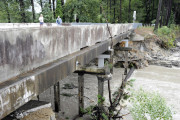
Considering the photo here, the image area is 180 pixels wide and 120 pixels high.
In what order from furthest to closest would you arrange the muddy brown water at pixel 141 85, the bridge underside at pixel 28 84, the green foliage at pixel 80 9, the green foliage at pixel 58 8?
the green foliage at pixel 80 9 < the green foliage at pixel 58 8 < the muddy brown water at pixel 141 85 < the bridge underside at pixel 28 84

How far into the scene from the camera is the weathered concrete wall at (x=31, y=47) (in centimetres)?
224

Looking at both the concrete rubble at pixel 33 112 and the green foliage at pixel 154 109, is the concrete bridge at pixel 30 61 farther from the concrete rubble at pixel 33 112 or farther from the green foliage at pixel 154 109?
the green foliage at pixel 154 109

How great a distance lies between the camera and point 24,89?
249cm

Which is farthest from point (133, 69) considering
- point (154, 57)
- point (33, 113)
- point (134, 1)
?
point (134, 1)

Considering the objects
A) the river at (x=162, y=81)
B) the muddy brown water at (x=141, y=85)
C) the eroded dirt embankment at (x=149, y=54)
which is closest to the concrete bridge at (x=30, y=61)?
the muddy brown water at (x=141, y=85)

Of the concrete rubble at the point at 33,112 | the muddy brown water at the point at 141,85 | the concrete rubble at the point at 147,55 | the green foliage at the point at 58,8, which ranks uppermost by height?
the green foliage at the point at 58,8

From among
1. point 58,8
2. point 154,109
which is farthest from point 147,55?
point 154,109

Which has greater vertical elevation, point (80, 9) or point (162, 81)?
point (80, 9)

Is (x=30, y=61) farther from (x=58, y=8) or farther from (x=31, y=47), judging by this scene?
(x=58, y=8)

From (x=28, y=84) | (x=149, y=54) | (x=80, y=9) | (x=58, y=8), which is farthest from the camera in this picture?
(x=80, y=9)

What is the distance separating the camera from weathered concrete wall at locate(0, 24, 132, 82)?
7.36 ft

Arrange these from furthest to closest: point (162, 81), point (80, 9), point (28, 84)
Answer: point (80, 9)
point (162, 81)
point (28, 84)

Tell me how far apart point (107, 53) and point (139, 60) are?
10.6 m

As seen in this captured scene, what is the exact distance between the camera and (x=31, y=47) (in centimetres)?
275
